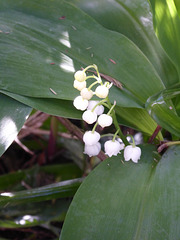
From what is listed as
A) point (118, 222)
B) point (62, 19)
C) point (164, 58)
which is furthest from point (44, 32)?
point (118, 222)

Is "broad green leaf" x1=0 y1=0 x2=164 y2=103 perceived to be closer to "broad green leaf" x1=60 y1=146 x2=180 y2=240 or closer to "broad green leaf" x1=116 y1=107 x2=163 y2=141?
"broad green leaf" x1=116 y1=107 x2=163 y2=141

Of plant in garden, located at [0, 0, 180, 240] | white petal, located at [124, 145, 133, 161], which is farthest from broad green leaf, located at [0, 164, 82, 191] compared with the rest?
white petal, located at [124, 145, 133, 161]

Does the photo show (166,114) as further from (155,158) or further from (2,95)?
(2,95)

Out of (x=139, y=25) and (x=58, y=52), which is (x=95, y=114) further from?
(x=139, y=25)

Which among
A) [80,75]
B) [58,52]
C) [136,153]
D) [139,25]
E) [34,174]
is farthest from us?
[34,174]

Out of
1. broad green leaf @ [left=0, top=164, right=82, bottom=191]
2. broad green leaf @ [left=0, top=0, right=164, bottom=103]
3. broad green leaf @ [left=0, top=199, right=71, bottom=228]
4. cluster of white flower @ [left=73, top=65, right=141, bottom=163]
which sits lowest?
broad green leaf @ [left=0, top=199, right=71, bottom=228]

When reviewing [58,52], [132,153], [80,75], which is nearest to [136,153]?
[132,153]

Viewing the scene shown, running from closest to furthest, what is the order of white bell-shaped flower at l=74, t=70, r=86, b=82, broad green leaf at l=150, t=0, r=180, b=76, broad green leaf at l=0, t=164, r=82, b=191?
1. white bell-shaped flower at l=74, t=70, r=86, b=82
2. broad green leaf at l=150, t=0, r=180, b=76
3. broad green leaf at l=0, t=164, r=82, b=191
